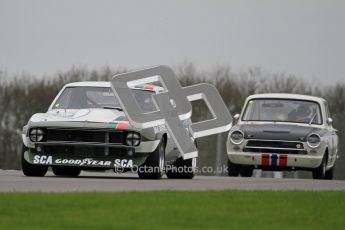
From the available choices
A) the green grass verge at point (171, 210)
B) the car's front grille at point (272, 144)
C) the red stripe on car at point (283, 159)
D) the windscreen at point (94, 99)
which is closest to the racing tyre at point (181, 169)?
the windscreen at point (94, 99)

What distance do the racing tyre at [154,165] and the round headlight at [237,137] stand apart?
4.05m

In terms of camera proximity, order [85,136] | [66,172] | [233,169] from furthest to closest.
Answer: [233,169], [66,172], [85,136]

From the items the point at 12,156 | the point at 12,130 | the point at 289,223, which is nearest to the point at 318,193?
the point at 289,223

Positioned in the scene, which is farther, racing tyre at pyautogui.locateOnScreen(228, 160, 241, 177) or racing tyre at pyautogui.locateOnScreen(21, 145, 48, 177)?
racing tyre at pyautogui.locateOnScreen(228, 160, 241, 177)

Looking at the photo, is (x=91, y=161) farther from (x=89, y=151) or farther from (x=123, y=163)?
(x=123, y=163)

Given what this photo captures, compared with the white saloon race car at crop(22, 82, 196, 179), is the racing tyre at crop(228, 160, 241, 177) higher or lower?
lower

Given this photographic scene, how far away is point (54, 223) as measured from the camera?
9.80 metres

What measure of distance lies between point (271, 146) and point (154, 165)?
15.3ft

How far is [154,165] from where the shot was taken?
58.8ft

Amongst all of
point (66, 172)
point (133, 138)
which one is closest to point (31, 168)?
point (133, 138)

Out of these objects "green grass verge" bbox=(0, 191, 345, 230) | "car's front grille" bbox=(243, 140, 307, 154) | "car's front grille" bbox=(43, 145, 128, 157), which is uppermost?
"green grass verge" bbox=(0, 191, 345, 230)

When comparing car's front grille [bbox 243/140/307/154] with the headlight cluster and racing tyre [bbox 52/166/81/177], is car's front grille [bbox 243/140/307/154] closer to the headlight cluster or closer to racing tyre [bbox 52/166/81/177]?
racing tyre [bbox 52/166/81/177]

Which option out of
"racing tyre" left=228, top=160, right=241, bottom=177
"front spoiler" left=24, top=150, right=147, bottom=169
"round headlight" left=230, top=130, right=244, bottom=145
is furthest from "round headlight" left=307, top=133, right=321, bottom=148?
"front spoiler" left=24, top=150, right=147, bottom=169

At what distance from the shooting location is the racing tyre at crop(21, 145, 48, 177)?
18.2 m
